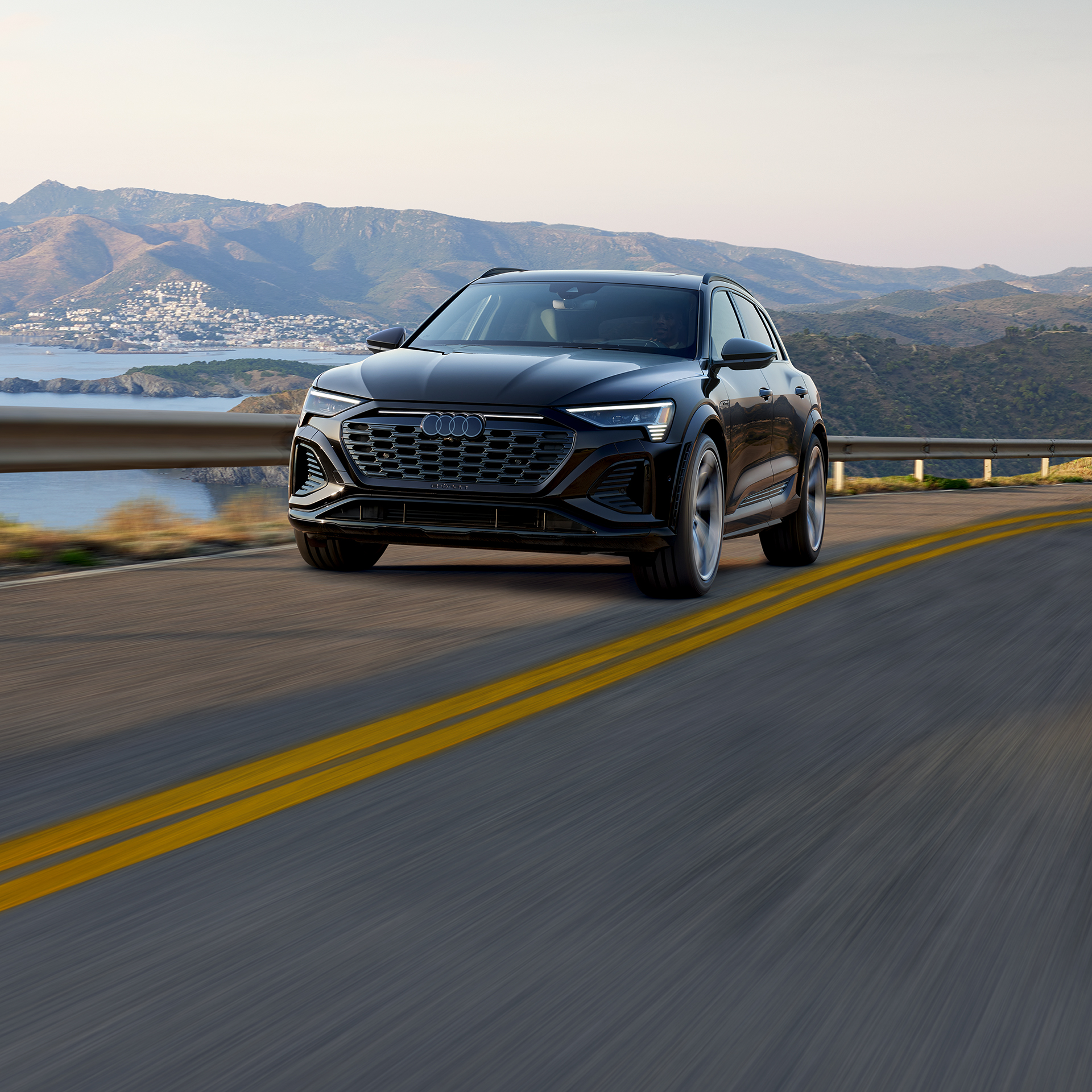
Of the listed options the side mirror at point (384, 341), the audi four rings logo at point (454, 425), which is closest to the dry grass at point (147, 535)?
the side mirror at point (384, 341)

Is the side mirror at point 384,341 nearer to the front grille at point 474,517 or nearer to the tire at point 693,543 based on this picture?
the front grille at point 474,517

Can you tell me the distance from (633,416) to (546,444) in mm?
494

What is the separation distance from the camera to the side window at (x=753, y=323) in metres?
9.48

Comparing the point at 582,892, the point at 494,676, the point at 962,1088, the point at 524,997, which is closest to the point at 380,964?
the point at 524,997

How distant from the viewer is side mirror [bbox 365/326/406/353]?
26.9 feet

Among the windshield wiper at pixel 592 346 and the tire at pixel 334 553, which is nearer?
the tire at pixel 334 553

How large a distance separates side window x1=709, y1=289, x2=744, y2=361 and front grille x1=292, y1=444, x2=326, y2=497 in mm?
2454

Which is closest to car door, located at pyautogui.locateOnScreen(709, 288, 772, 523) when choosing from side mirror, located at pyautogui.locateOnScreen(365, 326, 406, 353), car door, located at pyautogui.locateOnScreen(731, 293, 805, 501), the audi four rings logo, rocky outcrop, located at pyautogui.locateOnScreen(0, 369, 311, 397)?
car door, located at pyautogui.locateOnScreen(731, 293, 805, 501)

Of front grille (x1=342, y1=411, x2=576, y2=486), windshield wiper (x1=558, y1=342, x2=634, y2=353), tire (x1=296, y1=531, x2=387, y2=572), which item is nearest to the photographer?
front grille (x1=342, y1=411, x2=576, y2=486)

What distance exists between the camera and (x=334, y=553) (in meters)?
8.02

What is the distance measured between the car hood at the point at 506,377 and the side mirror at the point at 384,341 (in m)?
0.30

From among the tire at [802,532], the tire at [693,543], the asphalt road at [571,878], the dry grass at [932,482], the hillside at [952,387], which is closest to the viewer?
the asphalt road at [571,878]

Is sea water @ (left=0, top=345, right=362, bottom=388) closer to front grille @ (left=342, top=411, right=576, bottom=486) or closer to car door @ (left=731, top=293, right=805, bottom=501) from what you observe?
front grille @ (left=342, top=411, right=576, bottom=486)

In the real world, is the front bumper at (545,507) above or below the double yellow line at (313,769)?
above
